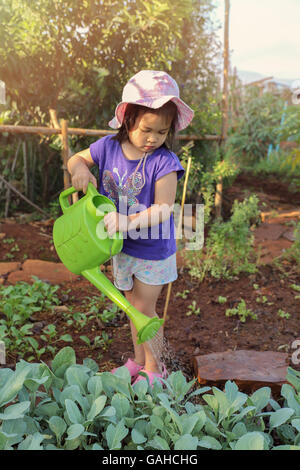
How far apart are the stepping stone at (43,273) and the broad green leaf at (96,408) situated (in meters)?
2.01

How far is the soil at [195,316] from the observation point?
7.48 ft

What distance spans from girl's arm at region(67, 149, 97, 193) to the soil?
1.00 meters

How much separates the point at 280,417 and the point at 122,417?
1.58ft

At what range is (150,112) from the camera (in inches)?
58.5

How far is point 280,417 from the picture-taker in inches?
49.5

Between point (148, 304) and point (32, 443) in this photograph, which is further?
point (148, 304)

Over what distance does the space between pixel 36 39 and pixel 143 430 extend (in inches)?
167

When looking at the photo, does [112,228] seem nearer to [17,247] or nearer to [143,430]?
[143,430]

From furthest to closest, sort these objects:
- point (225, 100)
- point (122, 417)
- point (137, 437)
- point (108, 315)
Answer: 1. point (225, 100)
2. point (108, 315)
3. point (122, 417)
4. point (137, 437)

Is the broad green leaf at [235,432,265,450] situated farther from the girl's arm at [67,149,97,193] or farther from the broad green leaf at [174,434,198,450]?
the girl's arm at [67,149,97,193]

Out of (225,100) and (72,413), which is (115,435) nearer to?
(72,413)

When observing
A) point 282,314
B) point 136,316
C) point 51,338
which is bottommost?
point 282,314

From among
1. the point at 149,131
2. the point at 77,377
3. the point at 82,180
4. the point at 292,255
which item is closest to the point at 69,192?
the point at 82,180

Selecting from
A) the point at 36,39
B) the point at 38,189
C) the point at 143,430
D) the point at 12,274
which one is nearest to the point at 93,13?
the point at 36,39
